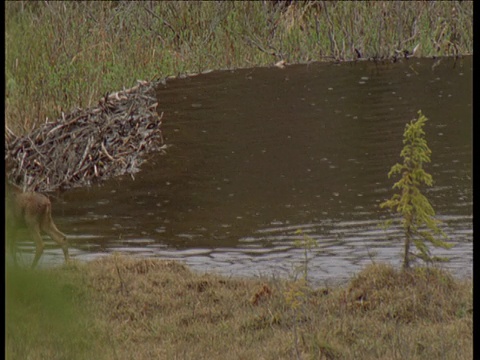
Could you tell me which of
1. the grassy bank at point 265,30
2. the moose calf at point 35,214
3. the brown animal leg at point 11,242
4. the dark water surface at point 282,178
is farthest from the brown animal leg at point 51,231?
the grassy bank at point 265,30

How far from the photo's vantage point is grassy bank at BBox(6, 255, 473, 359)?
4.86 m

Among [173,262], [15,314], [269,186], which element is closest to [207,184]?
[269,186]

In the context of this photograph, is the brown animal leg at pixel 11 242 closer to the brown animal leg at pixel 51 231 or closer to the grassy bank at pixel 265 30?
the brown animal leg at pixel 51 231

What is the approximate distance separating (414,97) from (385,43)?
15.6 ft

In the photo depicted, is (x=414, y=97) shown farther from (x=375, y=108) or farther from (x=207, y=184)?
(x=207, y=184)

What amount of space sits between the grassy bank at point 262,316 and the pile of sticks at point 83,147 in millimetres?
3972

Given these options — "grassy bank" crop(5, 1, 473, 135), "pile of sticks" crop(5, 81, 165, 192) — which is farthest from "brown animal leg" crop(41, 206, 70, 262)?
"grassy bank" crop(5, 1, 473, 135)

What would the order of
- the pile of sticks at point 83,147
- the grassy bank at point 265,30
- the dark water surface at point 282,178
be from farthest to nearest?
the grassy bank at point 265,30
the pile of sticks at point 83,147
the dark water surface at point 282,178

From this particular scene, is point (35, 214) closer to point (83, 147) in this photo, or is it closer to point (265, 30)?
point (83, 147)

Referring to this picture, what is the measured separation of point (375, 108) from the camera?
46.7 feet

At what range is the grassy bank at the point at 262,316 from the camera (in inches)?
191

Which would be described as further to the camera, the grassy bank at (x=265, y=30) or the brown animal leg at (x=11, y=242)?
the grassy bank at (x=265, y=30)

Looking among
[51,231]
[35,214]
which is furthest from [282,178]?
[35,214]

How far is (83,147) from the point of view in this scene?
1116cm
